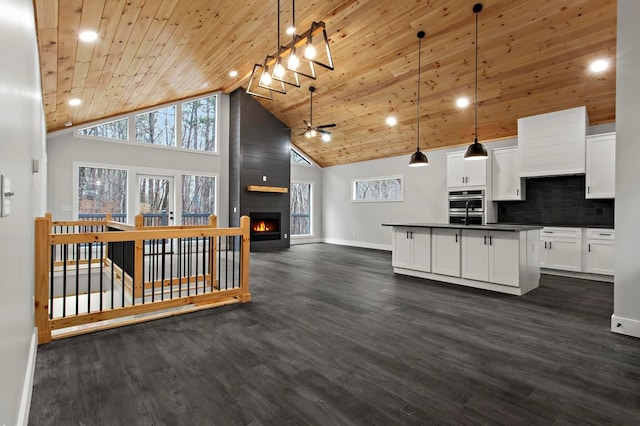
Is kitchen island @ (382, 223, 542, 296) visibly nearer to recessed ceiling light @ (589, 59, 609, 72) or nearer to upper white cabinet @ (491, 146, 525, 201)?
upper white cabinet @ (491, 146, 525, 201)

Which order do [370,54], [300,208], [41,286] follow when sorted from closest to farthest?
1. [41,286]
2. [370,54]
3. [300,208]

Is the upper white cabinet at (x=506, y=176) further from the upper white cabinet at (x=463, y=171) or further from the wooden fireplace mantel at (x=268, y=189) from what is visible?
the wooden fireplace mantel at (x=268, y=189)

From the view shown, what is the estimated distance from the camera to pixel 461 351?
2688mm

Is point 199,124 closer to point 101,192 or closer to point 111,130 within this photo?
point 111,130

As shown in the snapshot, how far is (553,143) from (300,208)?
730cm

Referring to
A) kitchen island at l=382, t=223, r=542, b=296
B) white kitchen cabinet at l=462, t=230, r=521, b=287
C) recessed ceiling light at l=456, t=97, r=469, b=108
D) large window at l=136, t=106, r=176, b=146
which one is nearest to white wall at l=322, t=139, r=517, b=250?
recessed ceiling light at l=456, t=97, r=469, b=108

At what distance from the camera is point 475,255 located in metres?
4.80

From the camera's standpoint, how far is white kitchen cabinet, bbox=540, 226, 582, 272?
5562mm

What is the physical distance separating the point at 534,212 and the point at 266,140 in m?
6.64

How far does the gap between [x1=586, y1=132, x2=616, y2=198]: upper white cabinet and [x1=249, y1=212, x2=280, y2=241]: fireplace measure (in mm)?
6993

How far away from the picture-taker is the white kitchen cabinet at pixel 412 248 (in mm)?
5396

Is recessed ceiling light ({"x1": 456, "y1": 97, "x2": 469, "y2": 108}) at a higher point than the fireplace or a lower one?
higher

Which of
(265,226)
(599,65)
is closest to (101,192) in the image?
(265,226)

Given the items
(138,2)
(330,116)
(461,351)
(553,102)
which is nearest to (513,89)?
(553,102)
